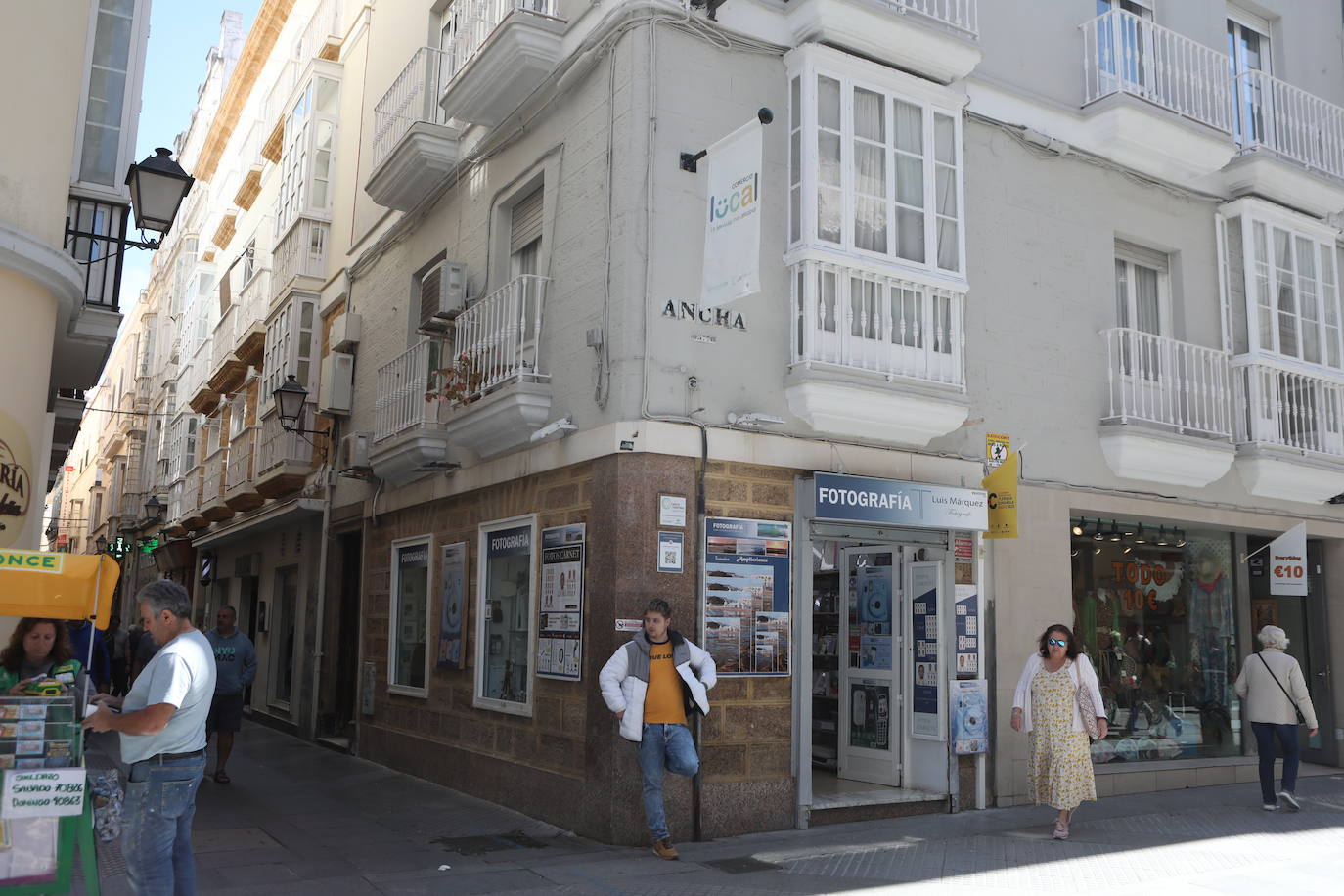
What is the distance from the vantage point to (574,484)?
9250mm

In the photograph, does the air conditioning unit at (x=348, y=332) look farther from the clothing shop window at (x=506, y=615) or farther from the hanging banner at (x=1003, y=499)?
the hanging banner at (x=1003, y=499)

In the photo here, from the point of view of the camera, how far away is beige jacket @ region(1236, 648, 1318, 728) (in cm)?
1021

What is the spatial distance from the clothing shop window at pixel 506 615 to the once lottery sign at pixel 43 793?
4625 millimetres

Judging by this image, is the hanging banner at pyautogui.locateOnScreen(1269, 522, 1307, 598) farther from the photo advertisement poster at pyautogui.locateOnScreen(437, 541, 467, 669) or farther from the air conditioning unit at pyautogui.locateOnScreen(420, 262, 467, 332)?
the air conditioning unit at pyautogui.locateOnScreen(420, 262, 467, 332)

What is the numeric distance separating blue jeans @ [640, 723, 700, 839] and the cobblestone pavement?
370 millimetres

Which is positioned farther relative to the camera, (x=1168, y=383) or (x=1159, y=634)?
(x=1159, y=634)

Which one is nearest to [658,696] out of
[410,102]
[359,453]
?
[359,453]

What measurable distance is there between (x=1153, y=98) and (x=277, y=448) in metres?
12.7

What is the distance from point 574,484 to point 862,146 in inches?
158

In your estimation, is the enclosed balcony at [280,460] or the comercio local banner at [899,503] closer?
the comercio local banner at [899,503]

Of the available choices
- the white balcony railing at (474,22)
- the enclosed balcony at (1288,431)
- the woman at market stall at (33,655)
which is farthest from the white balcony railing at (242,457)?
the enclosed balcony at (1288,431)

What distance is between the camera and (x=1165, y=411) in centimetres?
1178

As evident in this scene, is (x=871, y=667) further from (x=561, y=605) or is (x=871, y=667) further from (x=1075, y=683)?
(x=561, y=605)

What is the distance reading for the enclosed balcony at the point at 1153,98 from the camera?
11.5 meters
